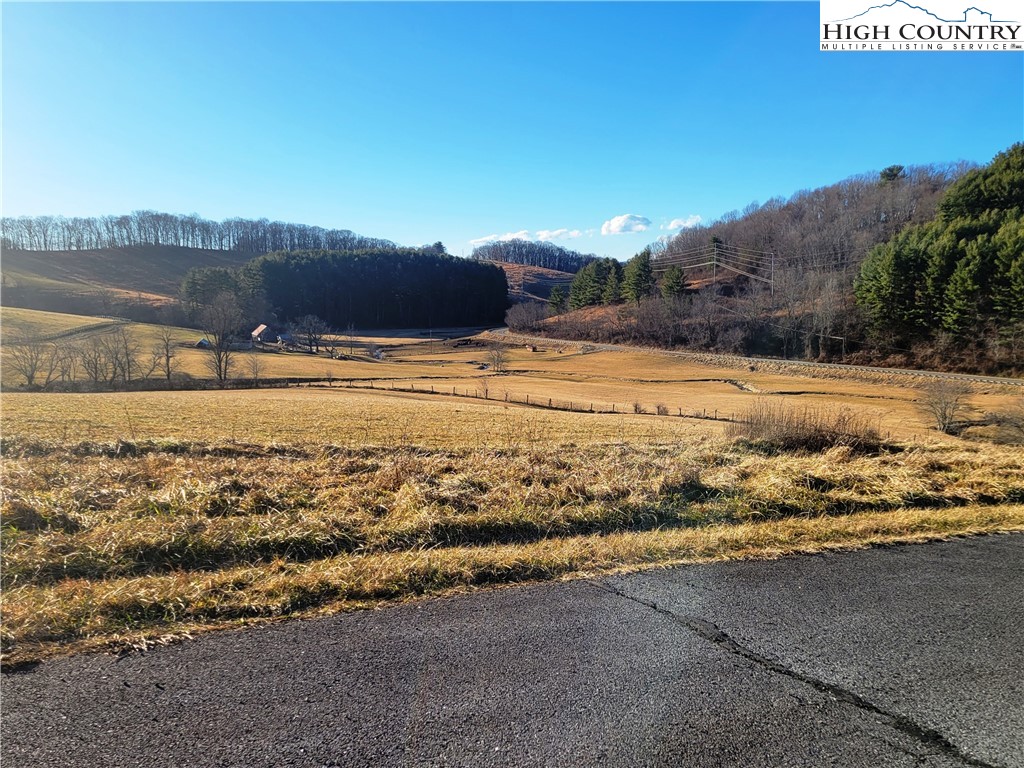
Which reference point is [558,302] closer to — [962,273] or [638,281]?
[638,281]

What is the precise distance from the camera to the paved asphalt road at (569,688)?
2762mm

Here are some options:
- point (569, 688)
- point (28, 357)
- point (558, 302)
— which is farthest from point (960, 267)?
point (558, 302)

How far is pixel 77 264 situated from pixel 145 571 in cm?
21289

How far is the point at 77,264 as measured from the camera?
166 metres

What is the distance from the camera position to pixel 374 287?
154 metres

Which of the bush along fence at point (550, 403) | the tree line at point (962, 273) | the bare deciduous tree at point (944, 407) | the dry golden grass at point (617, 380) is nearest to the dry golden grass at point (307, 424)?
the bush along fence at point (550, 403)

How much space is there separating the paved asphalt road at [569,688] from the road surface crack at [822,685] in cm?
1

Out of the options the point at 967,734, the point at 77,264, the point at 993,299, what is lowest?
the point at 967,734

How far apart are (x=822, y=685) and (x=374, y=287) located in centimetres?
15933

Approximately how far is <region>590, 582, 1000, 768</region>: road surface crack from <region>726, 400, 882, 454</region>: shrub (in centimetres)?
875

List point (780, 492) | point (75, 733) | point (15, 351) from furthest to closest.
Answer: point (15, 351) → point (780, 492) → point (75, 733)

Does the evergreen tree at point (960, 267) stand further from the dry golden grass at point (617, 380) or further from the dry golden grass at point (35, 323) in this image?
the dry golden grass at point (35, 323)

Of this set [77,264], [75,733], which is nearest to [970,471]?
[75,733]

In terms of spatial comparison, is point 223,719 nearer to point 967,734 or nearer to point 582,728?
point 582,728
